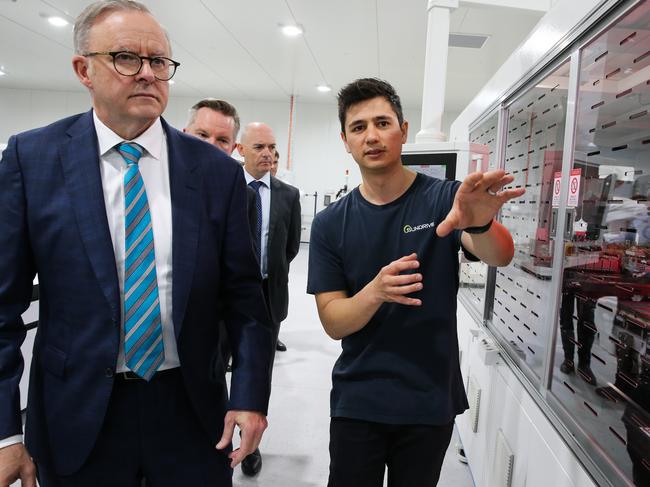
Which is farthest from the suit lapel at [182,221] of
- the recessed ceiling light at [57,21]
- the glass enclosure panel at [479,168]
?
the recessed ceiling light at [57,21]

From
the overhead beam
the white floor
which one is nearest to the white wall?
the white floor

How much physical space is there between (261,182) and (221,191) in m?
1.59

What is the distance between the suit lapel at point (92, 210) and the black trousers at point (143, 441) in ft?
0.65

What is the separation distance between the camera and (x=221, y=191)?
104 cm

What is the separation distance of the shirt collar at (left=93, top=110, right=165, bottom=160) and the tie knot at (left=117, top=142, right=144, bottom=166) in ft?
0.04

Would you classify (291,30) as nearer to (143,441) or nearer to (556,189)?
(556,189)

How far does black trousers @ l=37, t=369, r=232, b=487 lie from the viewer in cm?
95

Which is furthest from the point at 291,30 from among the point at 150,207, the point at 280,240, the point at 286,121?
the point at 150,207

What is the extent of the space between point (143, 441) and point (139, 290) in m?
0.35

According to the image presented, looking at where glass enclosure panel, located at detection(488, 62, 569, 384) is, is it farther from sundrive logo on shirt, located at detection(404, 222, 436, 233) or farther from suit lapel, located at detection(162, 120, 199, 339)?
suit lapel, located at detection(162, 120, 199, 339)

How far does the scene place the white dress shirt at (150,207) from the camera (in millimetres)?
943

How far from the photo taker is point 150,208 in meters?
0.98

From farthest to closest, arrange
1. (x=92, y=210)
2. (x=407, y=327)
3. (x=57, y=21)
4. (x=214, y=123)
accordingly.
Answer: (x=57, y=21) → (x=214, y=123) → (x=407, y=327) → (x=92, y=210)

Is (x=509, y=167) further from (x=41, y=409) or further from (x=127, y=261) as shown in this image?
(x=41, y=409)
